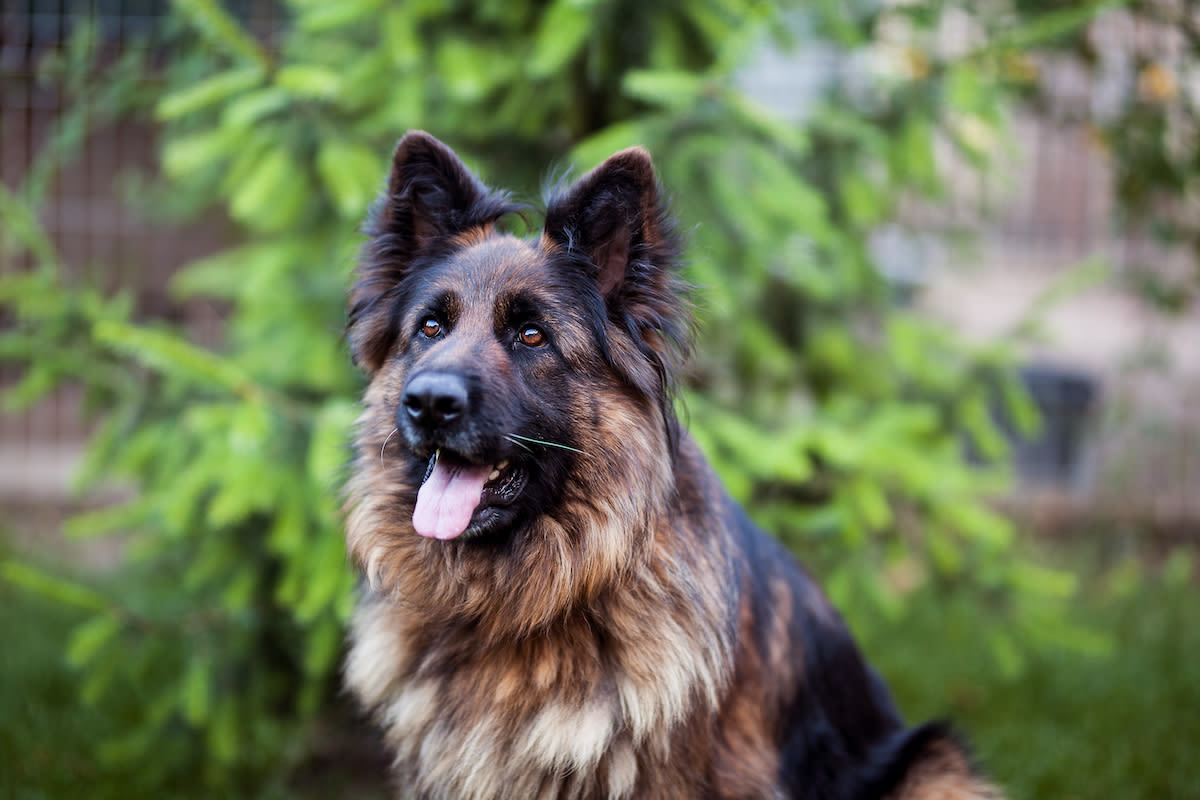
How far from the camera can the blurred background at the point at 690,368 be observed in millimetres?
3369

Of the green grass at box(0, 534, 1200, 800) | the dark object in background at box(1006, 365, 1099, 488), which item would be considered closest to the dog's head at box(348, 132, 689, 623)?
the green grass at box(0, 534, 1200, 800)

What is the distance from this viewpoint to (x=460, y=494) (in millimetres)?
2289

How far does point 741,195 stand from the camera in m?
3.44

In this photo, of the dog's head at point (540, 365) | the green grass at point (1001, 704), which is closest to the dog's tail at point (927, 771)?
the green grass at point (1001, 704)

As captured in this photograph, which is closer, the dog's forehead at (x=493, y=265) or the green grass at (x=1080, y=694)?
the dog's forehead at (x=493, y=265)

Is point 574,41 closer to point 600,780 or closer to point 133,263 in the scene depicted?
point 600,780

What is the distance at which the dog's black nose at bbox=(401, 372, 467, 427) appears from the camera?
213cm

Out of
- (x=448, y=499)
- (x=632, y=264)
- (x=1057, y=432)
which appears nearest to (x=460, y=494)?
(x=448, y=499)

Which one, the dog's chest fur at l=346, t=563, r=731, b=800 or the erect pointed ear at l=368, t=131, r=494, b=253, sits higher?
the erect pointed ear at l=368, t=131, r=494, b=253

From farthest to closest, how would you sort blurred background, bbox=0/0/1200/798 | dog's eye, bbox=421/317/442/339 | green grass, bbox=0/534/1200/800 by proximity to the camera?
green grass, bbox=0/534/1200/800 < blurred background, bbox=0/0/1200/798 < dog's eye, bbox=421/317/442/339

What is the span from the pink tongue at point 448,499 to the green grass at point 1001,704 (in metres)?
2.33

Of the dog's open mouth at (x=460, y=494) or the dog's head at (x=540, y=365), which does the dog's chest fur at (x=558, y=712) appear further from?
the dog's open mouth at (x=460, y=494)

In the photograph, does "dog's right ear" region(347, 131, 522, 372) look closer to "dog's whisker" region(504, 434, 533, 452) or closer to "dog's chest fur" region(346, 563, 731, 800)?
"dog's whisker" region(504, 434, 533, 452)

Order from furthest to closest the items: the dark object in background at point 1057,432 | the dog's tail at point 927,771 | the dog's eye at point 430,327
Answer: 1. the dark object in background at point 1057,432
2. the dog's tail at point 927,771
3. the dog's eye at point 430,327
